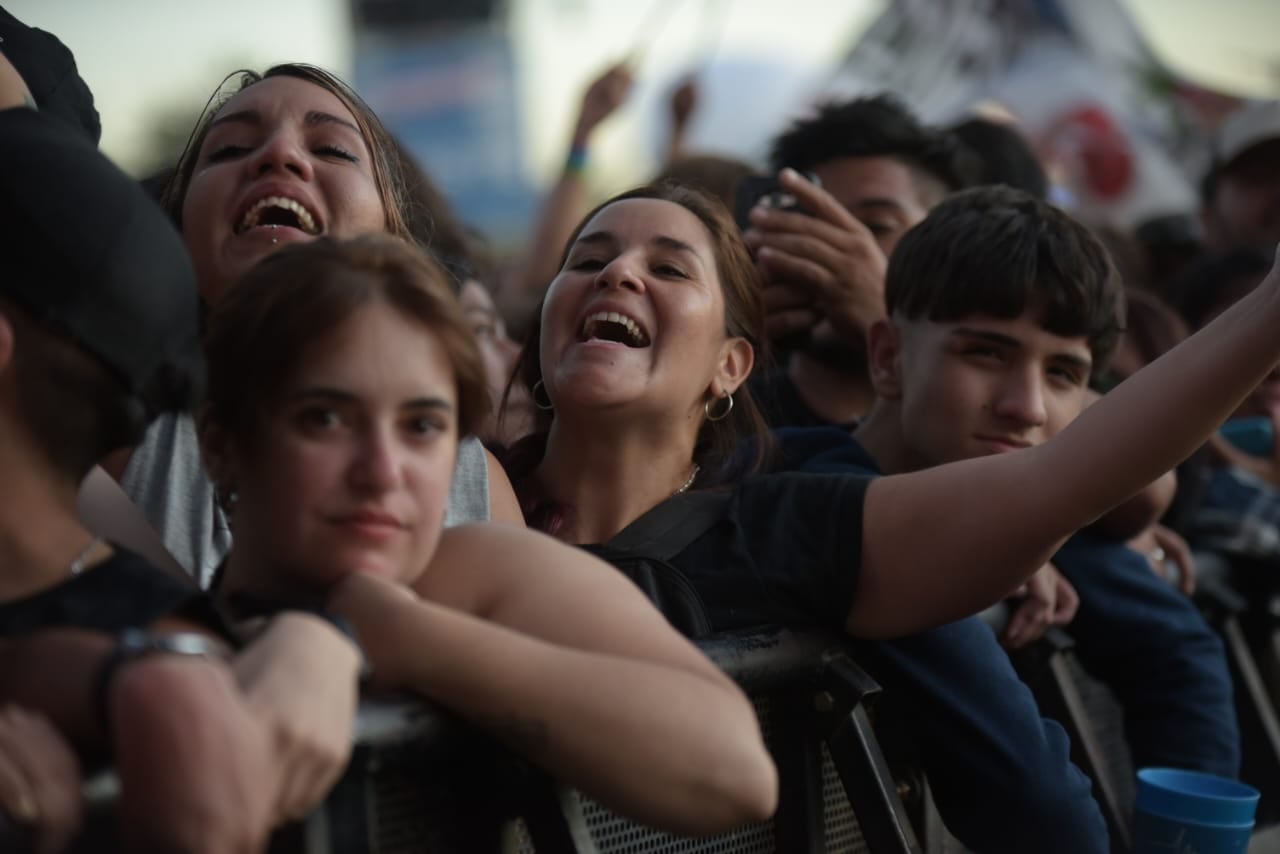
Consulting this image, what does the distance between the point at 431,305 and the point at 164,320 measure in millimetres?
312

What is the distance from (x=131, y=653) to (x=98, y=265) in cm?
42

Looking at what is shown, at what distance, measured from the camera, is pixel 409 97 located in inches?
1389

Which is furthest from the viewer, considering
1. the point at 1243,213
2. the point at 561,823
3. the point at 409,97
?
the point at 409,97

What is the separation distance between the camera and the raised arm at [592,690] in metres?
1.50

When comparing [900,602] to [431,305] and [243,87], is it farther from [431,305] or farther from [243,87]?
[243,87]

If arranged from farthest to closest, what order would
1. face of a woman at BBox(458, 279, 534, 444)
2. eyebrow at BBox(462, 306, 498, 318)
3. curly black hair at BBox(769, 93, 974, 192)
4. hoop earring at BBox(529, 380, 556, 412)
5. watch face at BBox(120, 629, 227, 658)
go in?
1. curly black hair at BBox(769, 93, 974, 192)
2. eyebrow at BBox(462, 306, 498, 318)
3. face of a woman at BBox(458, 279, 534, 444)
4. hoop earring at BBox(529, 380, 556, 412)
5. watch face at BBox(120, 629, 227, 658)

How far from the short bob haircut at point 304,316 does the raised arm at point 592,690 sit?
25cm

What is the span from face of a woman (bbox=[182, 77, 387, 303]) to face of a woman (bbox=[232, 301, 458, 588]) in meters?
0.86

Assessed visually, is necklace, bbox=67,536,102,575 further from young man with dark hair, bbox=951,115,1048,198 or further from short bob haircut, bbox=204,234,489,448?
young man with dark hair, bbox=951,115,1048,198

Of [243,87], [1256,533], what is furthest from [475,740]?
[1256,533]

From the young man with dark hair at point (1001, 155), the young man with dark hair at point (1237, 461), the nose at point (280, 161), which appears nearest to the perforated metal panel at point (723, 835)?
the nose at point (280, 161)

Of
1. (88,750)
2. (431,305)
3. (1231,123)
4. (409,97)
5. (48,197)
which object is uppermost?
(48,197)

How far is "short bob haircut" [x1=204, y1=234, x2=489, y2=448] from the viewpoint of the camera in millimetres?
1662

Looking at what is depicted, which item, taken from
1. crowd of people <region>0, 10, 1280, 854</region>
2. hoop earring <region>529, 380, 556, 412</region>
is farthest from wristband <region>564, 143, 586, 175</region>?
hoop earring <region>529, 380, 556, 412</region>
